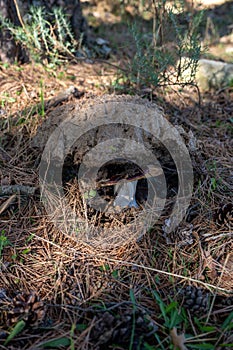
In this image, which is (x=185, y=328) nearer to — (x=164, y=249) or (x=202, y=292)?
(x=202, y=292)

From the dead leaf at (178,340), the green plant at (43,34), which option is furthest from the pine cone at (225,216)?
the green plant at (43,34)

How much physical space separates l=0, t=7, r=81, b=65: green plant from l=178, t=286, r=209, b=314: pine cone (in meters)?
2.12

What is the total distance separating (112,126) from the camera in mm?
2152

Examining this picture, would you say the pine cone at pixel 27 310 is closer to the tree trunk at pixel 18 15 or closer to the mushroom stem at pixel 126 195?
the mushroom stem at pixel 126 195

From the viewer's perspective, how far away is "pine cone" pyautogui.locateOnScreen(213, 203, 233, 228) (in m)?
1.98

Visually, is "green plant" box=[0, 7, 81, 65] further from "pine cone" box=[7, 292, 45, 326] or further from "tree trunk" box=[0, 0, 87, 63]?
"pine cone" box=[7, 292, 45, 326]

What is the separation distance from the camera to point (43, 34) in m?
2.91

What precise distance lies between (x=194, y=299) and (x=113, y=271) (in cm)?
42

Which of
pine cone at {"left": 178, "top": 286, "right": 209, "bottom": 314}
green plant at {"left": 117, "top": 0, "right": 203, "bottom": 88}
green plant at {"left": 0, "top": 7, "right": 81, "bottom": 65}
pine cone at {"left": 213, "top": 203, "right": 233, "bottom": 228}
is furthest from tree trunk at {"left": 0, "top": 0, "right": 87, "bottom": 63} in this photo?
pine cone at {"left": 178, "top": 286, "right": 209, "bottom": 314}

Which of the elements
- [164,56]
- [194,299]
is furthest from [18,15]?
[194,299]

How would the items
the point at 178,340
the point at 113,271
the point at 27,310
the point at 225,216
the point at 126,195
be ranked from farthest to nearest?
the point at 126,195 → the point at 225,216 → the point at 113,271 → the point at 27,310 → the point at 178,340

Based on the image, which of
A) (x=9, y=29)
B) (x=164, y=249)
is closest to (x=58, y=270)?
(x=164, y=249)

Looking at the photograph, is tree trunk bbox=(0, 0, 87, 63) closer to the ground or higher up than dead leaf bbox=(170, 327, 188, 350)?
higher up

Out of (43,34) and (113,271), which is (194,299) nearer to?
(113,271)
